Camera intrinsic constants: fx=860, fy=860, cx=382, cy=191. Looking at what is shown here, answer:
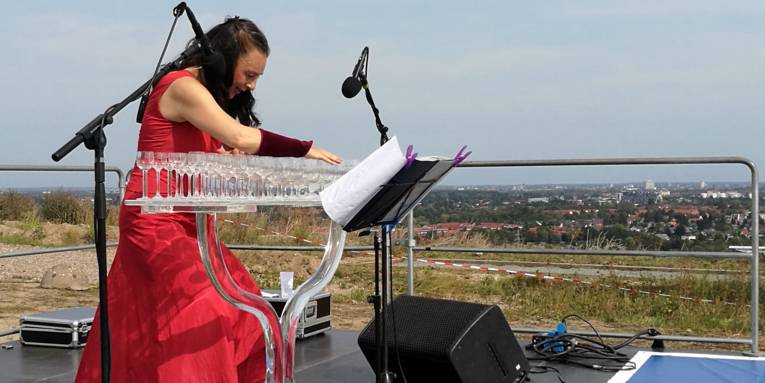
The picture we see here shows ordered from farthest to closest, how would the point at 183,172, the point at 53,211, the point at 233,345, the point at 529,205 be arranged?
the point at 53,211 < the point at 529,205 < the point at 233,345 < the point at 183,172

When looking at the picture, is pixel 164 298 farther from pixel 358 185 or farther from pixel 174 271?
pixel 358 185

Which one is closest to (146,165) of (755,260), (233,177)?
(233,177)

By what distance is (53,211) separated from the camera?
38.4 ft

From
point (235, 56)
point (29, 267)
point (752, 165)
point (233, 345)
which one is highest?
point (235, 56)

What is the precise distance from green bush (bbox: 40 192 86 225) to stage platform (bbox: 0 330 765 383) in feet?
24.2

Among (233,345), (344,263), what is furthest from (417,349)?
(344,263)

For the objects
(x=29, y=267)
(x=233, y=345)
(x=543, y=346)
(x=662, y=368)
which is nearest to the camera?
(x=233, y=345)

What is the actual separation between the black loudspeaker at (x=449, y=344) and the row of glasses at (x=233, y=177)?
4.23 feet

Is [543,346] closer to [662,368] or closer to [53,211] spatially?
[662,368]

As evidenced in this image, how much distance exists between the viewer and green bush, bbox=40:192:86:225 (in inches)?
456

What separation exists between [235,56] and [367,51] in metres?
0.48

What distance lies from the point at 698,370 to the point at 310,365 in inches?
71.0

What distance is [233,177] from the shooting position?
212 cm

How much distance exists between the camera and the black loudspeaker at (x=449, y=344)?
3.24 m
